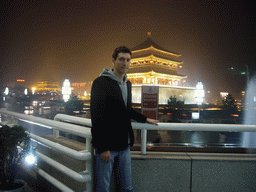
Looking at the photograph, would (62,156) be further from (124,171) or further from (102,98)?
(102,98)

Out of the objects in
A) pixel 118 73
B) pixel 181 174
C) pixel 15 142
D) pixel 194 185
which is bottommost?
pixel 194 185

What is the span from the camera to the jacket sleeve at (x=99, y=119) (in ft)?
4.93

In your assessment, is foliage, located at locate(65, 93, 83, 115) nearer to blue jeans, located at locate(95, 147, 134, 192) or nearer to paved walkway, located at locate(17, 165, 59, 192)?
paved walkway, located at locate(17, 165, 59, 192)

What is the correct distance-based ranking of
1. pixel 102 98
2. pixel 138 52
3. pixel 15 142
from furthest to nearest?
1. pixel 138 52
2. pixel 15 142
3. pixel 102 98

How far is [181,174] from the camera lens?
2.00 metres

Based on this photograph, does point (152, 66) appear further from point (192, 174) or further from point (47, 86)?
point (47, 86)

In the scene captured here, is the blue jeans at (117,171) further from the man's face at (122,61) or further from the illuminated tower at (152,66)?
the illuminated tower at (152,66)

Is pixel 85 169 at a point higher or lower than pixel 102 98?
lower

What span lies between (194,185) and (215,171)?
299mm

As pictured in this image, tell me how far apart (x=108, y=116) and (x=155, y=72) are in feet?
92.2

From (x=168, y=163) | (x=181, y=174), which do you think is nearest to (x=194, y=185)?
(x=181, y=174)

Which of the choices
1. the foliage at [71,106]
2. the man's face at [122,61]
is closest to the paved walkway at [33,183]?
the man's face at [122,61]

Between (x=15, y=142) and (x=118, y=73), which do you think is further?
(x=15, y=142)

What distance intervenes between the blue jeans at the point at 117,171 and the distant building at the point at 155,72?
1063 inches
